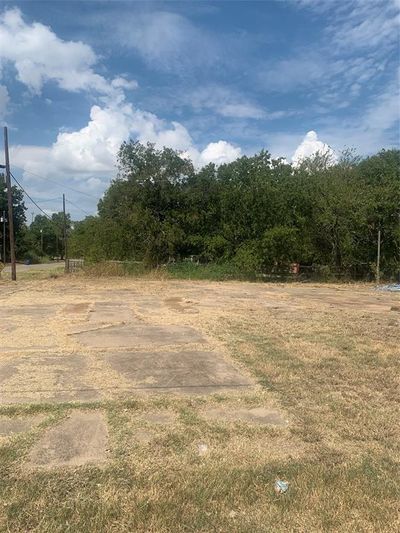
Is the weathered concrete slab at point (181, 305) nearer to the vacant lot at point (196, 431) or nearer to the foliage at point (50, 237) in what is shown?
the vacant lot at point (196, 431)

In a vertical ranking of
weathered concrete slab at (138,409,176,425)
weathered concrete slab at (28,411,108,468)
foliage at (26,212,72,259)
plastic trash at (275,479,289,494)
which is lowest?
weathered concrete slab at (138,409,176,425)

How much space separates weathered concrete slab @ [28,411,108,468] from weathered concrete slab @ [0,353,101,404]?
73 cm

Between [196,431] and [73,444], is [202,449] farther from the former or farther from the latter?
[73,444]

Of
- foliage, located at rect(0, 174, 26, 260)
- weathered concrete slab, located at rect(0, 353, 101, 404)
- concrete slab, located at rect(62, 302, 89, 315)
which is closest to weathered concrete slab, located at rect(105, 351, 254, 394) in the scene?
weathered concrete slab, located at rect(0, 353, 101, 404)

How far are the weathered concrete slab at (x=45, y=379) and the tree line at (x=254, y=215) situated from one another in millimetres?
20262

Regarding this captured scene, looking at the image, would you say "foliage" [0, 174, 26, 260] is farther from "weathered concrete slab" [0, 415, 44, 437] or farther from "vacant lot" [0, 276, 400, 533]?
"weathered concrete slab" [0, 415, 44, 437]

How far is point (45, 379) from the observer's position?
5.78 m

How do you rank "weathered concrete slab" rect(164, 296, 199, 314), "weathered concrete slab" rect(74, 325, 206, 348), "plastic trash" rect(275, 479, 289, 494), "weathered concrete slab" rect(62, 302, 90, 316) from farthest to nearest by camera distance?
"weathered concrete slab" rect(164, 296, 199, 314) → "weathered concrete slab" rect(62, 302, 90, 316) → "weathered concrete slab" rect(74, 325, 206, 348) → "plastic trash" rect(275, 479, 289, 494)

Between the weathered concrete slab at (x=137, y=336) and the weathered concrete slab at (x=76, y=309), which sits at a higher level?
the weathered concrete slab at (x=137, y=336)

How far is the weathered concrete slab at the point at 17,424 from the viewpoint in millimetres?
4094

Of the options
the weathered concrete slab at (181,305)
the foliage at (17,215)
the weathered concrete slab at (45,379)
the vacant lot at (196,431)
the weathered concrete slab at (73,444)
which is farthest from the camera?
the foliage at (17,215)

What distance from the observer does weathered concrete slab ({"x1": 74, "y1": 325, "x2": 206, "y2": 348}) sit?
8.15 m

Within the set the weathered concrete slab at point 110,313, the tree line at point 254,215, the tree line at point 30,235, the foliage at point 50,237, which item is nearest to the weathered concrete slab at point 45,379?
the weathered concrete slab at point 110,313

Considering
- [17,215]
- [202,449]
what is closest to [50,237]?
[17,215]
